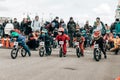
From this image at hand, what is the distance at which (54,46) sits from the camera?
29172mm

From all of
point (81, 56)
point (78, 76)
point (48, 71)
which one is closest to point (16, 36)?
point (81, 56)

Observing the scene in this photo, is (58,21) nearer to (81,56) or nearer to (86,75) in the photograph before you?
(81,56)

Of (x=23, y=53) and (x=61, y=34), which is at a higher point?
(x=61, y=34)

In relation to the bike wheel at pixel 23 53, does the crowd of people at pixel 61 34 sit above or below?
above

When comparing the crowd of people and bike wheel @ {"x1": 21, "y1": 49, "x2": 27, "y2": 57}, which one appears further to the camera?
bike wheel @ {"x1": 21, "y1": 49, "x2": 27, "y2": 57}

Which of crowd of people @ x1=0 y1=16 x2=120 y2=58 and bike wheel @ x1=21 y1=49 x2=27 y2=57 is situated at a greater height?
crowd of people @ x1=0 y1=16 x2=120 y2=58

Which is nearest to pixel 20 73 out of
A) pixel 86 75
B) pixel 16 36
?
pixel 86 75

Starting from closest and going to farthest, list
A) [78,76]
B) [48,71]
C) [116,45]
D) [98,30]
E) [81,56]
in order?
[78,76]
[48,71]
[98,30]
[81,56]
[116,45]

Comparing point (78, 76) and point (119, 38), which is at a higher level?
point (119, 38)

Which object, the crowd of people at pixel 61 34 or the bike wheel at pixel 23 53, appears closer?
the crowd of people at pixel 61 34

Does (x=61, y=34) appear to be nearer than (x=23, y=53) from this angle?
No

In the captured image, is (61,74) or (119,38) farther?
(119,38)

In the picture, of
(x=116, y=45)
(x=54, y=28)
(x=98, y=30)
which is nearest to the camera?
(x=98, y=30)

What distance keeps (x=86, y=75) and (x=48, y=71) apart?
154cm
